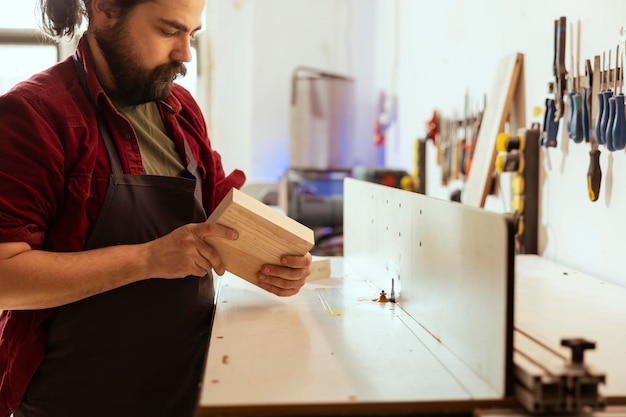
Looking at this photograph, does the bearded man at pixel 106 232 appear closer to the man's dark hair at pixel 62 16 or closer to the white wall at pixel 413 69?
the man's dark hair at pixel 62 16

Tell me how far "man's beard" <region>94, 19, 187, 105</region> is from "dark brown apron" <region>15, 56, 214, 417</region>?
7cm

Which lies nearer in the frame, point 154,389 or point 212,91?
point 154,389

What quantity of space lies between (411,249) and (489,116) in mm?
1248

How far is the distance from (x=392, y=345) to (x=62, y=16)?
0.99 m

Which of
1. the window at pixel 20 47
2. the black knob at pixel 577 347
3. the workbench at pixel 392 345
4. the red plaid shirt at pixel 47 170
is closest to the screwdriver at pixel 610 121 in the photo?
the workbench at pixel 392 345

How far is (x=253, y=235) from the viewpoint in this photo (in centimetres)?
128

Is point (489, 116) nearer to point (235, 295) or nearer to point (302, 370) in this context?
point (235, 295)

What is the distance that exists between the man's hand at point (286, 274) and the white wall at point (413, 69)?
33.8 inches

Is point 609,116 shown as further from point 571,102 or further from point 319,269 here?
point 319,269

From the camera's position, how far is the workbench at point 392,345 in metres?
0.92

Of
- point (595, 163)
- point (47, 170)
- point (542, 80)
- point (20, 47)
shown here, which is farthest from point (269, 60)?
point (47, 170)

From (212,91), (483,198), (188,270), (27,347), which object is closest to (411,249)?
(188,270)

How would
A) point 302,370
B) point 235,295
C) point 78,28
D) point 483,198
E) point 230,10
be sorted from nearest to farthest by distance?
point 302,370, point 78,28, point 235,295, point 483,198, point 230,10

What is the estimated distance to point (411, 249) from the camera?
4.70 ft
